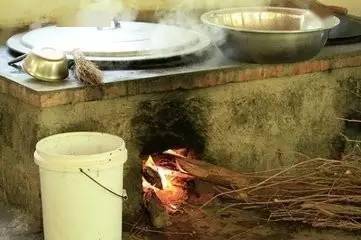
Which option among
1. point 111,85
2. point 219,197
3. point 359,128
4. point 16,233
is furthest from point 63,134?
point 359,128

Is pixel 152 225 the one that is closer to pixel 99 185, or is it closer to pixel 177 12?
pixel 99 185

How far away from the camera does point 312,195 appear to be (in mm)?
4082

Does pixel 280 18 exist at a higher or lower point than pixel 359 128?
higher

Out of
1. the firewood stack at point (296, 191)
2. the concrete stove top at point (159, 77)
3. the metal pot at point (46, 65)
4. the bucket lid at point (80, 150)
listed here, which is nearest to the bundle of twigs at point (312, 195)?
the firewood stack at point (296, 191)

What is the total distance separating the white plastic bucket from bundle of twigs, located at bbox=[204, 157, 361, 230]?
3.35ft

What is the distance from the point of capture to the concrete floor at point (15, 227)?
3707 mm

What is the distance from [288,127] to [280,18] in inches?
34.6

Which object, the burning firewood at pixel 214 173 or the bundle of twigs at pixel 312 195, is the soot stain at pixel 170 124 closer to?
the burning firewood at pixel 214 173

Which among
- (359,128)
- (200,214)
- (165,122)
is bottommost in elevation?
(200,214)

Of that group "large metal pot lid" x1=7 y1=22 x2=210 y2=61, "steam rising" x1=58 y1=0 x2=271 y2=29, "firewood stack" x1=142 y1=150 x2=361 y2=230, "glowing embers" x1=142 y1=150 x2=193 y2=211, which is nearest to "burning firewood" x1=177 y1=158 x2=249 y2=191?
"firewood stack" x1=142 y1=150 x2=361 y2=230

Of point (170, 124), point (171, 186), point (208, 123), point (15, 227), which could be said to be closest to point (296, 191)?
point (208, 123)

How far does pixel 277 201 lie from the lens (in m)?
4.08

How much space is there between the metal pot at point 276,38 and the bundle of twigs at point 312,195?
2.49ft

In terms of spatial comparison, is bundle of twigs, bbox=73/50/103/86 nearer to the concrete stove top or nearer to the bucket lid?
the concrete stove top
